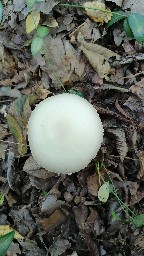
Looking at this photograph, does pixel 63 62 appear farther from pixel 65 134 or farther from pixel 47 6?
pixel 65 134

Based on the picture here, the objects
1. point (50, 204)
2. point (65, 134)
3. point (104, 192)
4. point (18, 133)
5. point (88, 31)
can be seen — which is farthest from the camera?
point (88, 31)

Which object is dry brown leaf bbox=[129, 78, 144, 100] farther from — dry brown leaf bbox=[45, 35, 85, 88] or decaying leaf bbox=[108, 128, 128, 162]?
dry brown leaf bbox=[45, 35, 85, 88]

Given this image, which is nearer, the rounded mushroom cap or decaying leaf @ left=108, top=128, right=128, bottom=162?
the rounded mushroom cap

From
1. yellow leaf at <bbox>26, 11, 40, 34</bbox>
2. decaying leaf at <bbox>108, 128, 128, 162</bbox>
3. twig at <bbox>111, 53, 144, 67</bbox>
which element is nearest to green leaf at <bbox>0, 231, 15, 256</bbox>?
decaying leaf at <bbox>108, 128, 128, 162</bbox>

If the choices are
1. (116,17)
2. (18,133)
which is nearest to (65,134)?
(18,133)

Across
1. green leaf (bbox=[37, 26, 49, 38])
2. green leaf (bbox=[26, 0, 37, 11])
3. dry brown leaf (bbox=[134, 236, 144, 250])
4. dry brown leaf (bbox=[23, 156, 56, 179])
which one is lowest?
dry brown leaf (bbox=[134, 236, 144, 250])

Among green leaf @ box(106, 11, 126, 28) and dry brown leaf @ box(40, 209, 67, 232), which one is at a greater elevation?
green leaf @ box(106, 11, 126, 28)

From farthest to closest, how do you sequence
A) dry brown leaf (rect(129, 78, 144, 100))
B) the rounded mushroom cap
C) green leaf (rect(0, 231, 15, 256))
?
dry brown leaf (rect(129, 78, 144, 100))
green leaf (rect(0, 231, 15, 256))
the rounded mushroom cap
